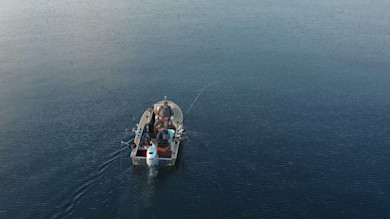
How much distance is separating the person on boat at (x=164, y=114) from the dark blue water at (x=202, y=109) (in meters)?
4.30

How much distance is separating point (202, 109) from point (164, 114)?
10.5 m

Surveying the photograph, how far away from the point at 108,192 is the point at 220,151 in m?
17.5

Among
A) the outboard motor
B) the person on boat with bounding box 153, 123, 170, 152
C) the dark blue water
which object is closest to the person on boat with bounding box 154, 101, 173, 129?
the person on boat with bounding box 153, 123, 170, 152

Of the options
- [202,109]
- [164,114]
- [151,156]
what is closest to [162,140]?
[151,156]

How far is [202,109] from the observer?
6694 cm

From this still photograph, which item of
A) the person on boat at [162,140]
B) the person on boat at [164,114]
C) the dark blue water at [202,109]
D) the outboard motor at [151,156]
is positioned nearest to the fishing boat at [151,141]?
the outboard motor at [151,156]

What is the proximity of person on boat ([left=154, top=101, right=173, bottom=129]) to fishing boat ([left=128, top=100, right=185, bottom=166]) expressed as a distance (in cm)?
65

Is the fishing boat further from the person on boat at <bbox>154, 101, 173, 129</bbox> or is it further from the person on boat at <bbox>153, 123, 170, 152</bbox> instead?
the person on boat at <bbox>154, 101, 173, 129</bbox>

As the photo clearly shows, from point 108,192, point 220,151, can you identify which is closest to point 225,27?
point 220,151

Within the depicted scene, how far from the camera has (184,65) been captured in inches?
3322

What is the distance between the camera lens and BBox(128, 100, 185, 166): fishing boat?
49906 mm

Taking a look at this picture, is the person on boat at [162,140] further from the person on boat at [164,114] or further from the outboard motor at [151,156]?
the person on boat at [164,114]

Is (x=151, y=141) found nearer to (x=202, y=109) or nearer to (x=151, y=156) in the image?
(x=151, y=156)

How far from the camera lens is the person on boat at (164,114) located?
56.7 metres
